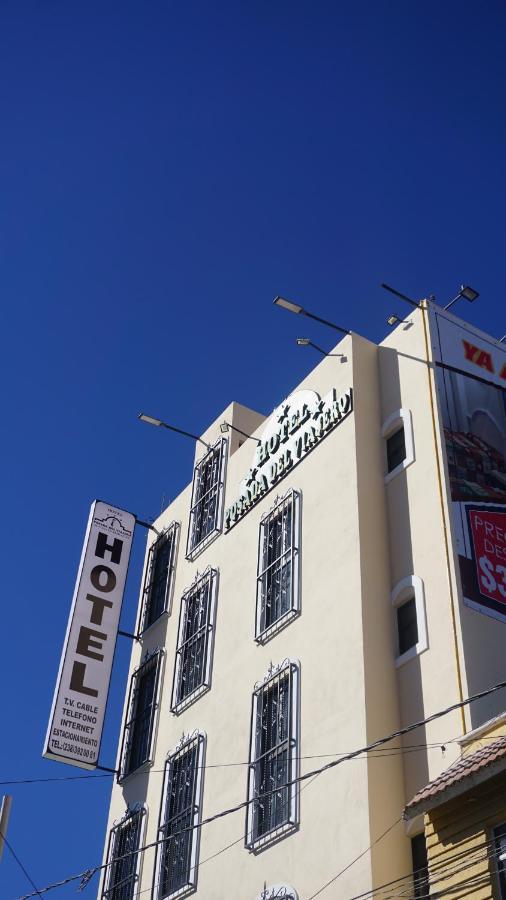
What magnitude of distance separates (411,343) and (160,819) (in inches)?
457

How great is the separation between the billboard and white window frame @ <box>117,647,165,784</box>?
10.4 metres

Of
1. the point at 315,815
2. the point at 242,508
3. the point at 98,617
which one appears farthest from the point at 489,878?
the point at 98,617

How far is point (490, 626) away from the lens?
1948 centimetres

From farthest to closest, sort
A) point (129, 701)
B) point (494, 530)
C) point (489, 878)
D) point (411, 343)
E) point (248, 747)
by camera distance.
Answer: point (129, 701), point (411, 343), point (248, 747), point (494, 530), point (489, 878)

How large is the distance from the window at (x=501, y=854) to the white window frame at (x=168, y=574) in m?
15.4

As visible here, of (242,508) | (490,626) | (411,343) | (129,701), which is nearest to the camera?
(490,626)

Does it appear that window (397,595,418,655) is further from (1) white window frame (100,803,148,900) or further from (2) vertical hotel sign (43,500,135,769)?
(2) vertical hotel sign (43,500,135,769)

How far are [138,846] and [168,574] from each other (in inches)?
289

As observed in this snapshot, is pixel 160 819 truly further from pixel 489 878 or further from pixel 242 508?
pixel 489 878

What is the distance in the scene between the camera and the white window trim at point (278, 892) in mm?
19328

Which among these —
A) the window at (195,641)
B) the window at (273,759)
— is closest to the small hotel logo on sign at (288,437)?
the window at (195,641)

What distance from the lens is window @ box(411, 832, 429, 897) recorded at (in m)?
16.6

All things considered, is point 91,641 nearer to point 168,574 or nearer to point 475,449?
point 168,574

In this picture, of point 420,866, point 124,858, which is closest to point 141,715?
point 124,858
